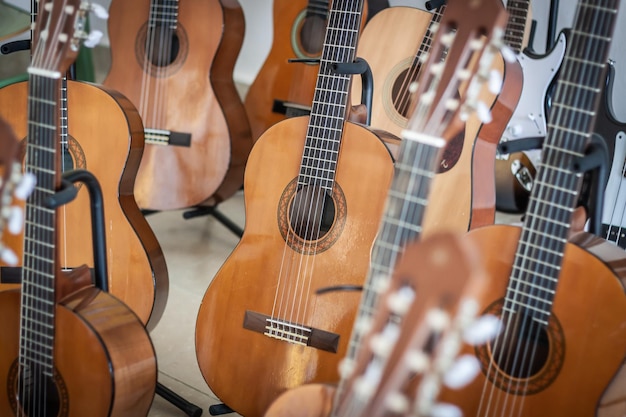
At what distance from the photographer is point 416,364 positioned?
866 mm

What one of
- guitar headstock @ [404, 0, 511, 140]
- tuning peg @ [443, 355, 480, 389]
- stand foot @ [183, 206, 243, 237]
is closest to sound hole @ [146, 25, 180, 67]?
stand foot @ [183, 206, 243, 237]

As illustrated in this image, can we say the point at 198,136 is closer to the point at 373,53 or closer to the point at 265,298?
the point at 373,53

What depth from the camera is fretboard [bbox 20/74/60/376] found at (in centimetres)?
142

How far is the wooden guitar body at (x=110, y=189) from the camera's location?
6.37 feet

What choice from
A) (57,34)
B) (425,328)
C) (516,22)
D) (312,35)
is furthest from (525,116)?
(425,328)

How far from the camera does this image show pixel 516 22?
2596 millimetres

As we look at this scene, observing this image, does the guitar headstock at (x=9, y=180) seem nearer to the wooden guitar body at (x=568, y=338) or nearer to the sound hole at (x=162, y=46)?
the wooden guitar body at (x=568, y=338)

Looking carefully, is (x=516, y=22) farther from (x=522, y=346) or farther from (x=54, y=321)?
(x=54, y=321)

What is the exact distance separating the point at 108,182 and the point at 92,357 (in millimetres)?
633

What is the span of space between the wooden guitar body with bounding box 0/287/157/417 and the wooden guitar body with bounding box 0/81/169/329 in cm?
44

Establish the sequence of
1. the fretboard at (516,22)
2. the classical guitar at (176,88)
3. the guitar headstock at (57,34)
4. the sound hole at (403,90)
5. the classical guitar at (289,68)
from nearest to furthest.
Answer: the guitar headstock at (57,34), the sound hole at (403,90), the fretboard at (516,22), the classical guitar at (176,88), the classical guitar at (289,68)

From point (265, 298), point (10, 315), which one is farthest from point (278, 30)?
point (10, 315)

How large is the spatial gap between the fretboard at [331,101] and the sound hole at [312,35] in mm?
1126

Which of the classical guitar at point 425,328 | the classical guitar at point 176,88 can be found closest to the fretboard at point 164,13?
the classical guitar at point 176,88
